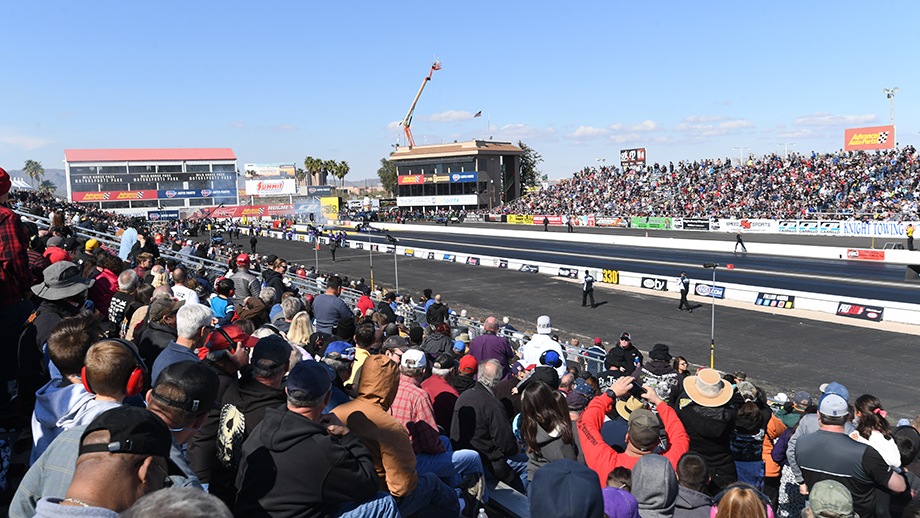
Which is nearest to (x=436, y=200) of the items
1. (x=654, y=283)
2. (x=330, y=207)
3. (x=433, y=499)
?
(x=330, y=207)

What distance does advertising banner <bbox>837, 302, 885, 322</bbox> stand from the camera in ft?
80.2

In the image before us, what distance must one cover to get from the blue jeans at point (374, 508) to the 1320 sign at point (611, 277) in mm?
32322

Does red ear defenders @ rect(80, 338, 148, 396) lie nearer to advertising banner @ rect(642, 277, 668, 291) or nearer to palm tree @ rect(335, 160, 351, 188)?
advertising banner @ rect(642, 277, 668, 291)

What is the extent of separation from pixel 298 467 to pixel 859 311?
2653 centimetres

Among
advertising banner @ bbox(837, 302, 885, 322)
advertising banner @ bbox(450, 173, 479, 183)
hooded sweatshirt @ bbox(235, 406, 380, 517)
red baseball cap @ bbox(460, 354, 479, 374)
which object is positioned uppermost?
advertising banner @ bbox(450, 173, 479, 183)

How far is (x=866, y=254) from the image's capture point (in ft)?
130

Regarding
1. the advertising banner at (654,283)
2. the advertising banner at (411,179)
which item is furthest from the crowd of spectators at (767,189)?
the advertising banner at (411,179)

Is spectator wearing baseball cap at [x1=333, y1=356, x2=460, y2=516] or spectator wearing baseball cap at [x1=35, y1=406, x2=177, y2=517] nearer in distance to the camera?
spectator wearing baseball cap at [x1=35, y1=406, x2=177, y2=517]

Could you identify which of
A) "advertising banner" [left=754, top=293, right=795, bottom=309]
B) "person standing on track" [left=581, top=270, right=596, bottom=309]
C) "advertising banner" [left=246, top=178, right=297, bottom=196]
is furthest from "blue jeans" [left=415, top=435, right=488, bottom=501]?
"advertising banner" [left=246, top=178, right=297, bottom=196]

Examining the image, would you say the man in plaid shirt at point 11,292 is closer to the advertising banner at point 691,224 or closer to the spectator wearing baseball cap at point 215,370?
the spectator wearing baseball cap at point 215,370

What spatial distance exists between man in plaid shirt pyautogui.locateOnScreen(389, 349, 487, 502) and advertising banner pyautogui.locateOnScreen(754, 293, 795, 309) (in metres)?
25.5

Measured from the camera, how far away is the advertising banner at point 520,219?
271ft

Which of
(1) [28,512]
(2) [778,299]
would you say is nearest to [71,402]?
(1) [28,512]

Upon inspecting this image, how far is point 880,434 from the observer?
18.9 ft
